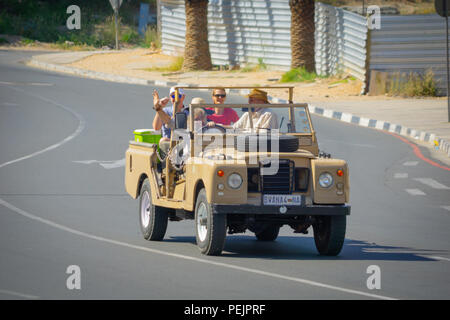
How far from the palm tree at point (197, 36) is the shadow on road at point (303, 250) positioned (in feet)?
94.4

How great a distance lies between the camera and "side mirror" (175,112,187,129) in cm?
1221

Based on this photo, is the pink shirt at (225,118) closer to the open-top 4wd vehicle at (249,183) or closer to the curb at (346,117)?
the open-top 4wd vehicle at (249,183)

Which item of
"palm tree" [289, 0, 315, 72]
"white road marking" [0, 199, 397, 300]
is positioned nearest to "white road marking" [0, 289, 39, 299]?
"white road marking" [0, 199, 397, 300]

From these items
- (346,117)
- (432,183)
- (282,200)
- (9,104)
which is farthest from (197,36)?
(282,200)

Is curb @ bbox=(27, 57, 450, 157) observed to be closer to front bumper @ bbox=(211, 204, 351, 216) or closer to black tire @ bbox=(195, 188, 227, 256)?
front bumper @ bbox=(211, 204, 351, 216)

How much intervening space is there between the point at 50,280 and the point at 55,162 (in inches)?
449

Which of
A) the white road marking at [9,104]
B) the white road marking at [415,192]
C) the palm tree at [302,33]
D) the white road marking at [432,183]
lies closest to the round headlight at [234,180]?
the white road marking at [415,192]

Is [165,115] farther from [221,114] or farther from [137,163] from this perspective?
[137,163]

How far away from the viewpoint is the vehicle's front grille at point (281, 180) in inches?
458

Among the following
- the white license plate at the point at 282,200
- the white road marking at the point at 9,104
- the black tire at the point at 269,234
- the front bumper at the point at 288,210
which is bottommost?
the black tire at the point at 269,234

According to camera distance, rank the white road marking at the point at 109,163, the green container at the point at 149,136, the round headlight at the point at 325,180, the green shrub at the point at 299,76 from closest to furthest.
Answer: the round headlight at the point at 325,180 < the green container at the point at 149,136 < the white road marking at the point at 109,163 < the green shrub at the point at 299,76

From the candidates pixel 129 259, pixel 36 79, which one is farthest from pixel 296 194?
pixel 36 79

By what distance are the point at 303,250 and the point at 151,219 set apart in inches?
73.4
